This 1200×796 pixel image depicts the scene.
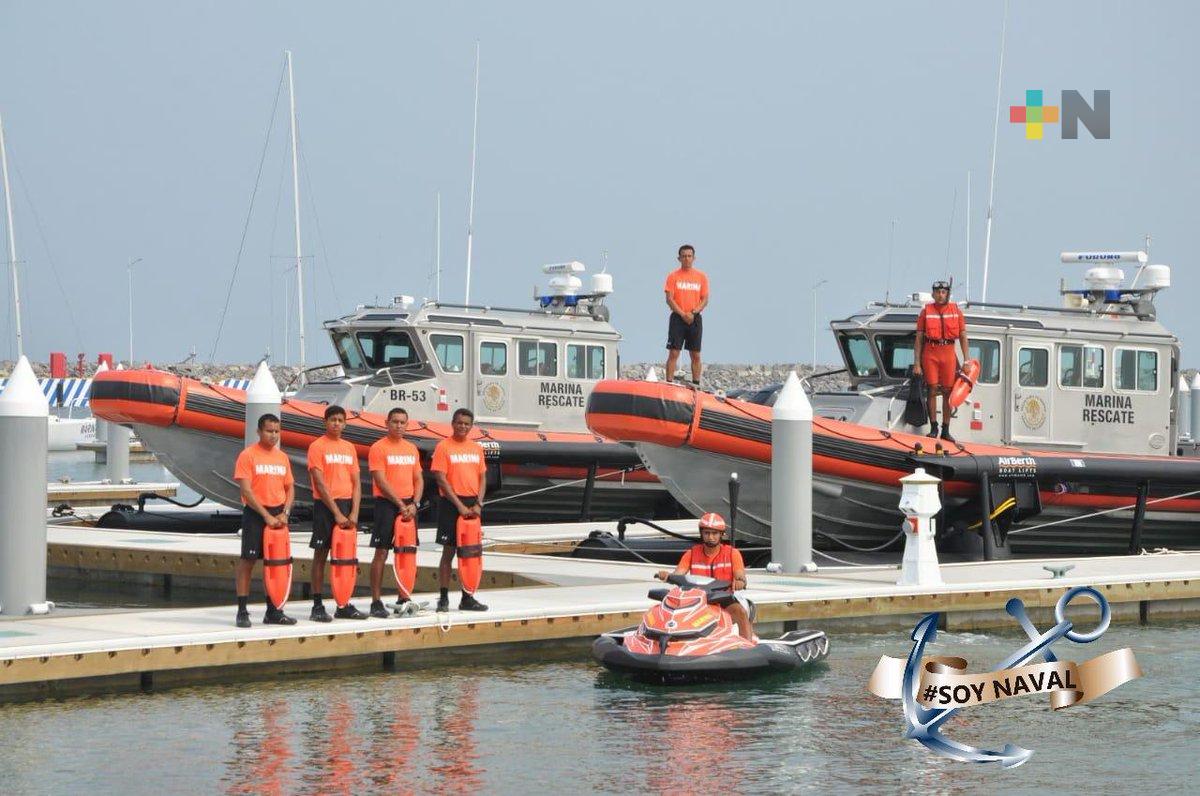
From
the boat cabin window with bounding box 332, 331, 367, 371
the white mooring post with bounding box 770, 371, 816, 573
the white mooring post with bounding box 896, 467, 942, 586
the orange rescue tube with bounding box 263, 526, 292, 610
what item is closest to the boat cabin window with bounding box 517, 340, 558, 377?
the boat cabin window with bounding box 332, 331, 367, 371

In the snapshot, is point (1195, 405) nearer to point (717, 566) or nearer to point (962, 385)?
point (962, 385)

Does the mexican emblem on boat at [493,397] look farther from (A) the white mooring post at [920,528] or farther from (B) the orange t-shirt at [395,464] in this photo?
(B) the orange t-shirt at [395,464]

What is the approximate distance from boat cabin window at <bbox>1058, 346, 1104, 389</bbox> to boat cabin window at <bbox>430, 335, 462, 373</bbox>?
6.96 meters

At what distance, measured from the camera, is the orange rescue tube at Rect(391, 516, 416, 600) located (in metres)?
13.6

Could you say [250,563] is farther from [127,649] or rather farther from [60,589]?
[60,589]

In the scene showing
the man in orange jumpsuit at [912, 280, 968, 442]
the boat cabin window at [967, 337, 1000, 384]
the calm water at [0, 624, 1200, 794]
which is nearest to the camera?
the calm water at [0, 624, 1200, 794]

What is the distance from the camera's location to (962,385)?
1895 centimetres

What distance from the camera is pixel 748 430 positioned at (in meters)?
17.9

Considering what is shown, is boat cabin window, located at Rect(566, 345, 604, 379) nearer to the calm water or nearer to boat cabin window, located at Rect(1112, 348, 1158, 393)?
boat cabin window, located at Rect(1112, 348, 1158, 393)

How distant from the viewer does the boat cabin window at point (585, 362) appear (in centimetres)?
2325

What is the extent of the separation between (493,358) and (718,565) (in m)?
10.3

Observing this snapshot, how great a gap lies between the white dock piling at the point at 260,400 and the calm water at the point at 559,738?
278 inches

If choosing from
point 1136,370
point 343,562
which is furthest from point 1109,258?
point 343,562

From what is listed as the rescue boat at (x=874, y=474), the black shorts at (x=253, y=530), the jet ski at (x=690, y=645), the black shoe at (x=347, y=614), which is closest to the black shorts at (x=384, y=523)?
the black shoe at (x=347, y=614)
